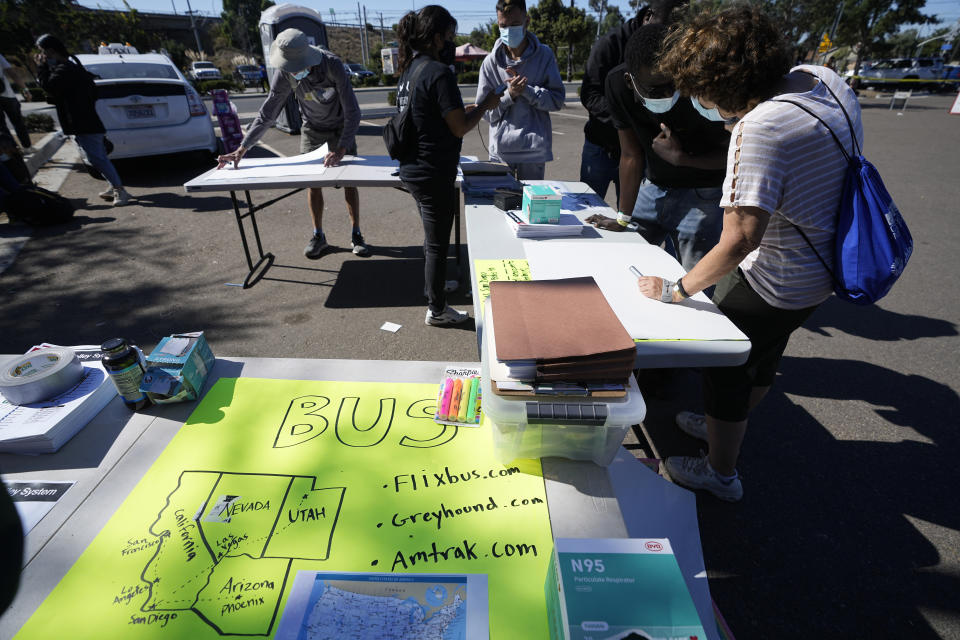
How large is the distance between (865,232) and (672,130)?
1053 millimetres

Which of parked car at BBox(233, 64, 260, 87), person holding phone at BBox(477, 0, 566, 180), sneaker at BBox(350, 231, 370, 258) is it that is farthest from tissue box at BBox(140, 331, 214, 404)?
parked car at BBox(233, 64, 260, 87)

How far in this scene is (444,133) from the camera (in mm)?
2664

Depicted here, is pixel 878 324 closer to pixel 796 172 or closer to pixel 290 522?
pixel 796 172

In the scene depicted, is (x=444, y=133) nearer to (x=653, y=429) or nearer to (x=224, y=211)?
(x=653, y=429)

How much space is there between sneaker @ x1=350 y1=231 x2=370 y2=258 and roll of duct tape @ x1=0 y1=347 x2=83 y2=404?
335 cm

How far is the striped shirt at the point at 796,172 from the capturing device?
4.09ft

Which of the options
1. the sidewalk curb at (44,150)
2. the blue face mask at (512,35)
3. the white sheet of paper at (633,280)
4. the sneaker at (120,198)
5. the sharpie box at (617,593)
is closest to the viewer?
the sharpie box at (617,593)

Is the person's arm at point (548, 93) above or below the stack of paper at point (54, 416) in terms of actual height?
above

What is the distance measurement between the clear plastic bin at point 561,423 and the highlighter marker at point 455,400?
0.50 feet

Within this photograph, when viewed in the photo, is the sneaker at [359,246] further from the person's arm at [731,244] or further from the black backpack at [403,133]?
the person's arm at [731,244]

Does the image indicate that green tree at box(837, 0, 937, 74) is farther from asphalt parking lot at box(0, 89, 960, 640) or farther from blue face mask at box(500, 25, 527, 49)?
blue face mask at box(500, 25, 527, 49)

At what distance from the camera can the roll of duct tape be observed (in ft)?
4.09

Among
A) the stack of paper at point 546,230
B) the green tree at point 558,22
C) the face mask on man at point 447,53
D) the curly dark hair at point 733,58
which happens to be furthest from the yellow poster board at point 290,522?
the green tree at point 558,22

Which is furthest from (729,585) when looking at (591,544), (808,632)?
(591,544)
